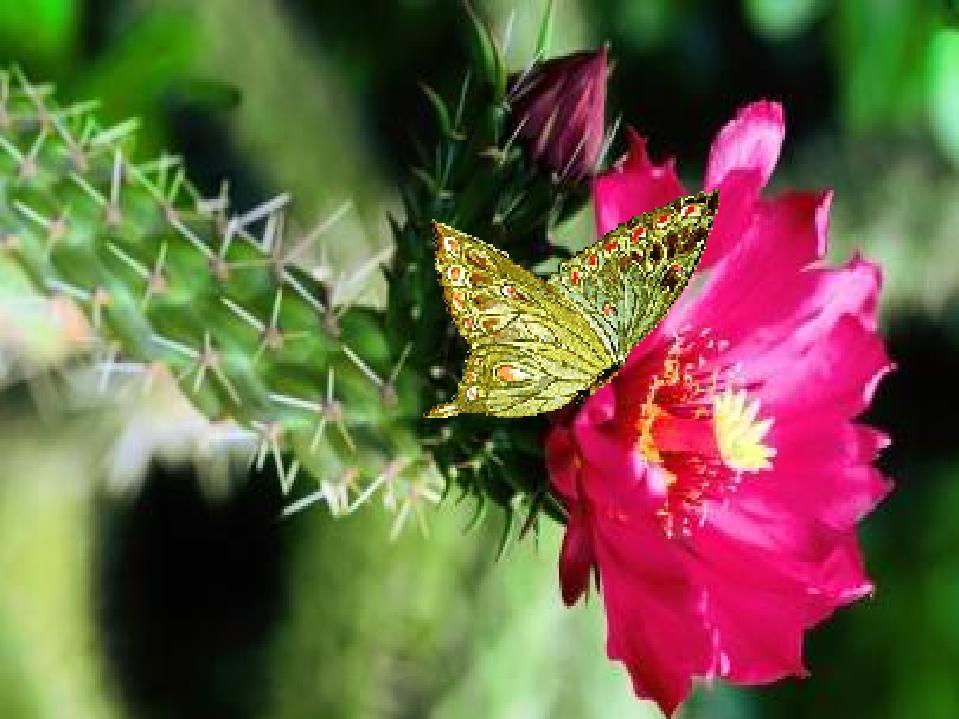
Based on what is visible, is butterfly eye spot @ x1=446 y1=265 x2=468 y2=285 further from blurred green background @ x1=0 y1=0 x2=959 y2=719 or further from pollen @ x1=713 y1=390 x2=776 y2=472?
blurred green background @ x1=0 y1=0 x2=959 y2=719

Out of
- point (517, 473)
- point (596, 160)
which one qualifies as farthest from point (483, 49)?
point (517, 473)

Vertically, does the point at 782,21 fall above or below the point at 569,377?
below

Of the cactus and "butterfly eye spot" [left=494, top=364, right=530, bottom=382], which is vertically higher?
"butterfly eye spot" [left=494, top=364, right=530, bottom=382]

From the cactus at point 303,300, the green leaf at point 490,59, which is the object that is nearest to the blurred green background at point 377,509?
the cactus at point 303,300

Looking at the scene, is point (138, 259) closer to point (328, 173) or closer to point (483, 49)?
point (483, 49)

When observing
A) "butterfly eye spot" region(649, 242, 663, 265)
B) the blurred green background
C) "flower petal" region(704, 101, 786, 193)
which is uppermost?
"butterfly eye spot" region(649, 242, 663, 265)

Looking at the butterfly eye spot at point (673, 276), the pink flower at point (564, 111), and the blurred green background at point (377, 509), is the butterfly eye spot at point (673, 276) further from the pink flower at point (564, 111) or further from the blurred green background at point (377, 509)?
the blurred green background at point (377, 509)

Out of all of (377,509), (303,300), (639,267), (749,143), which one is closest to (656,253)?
(639,267)

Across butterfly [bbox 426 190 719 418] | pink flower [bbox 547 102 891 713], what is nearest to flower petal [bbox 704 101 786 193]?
pink flower [bbox 547 102 891 713]
